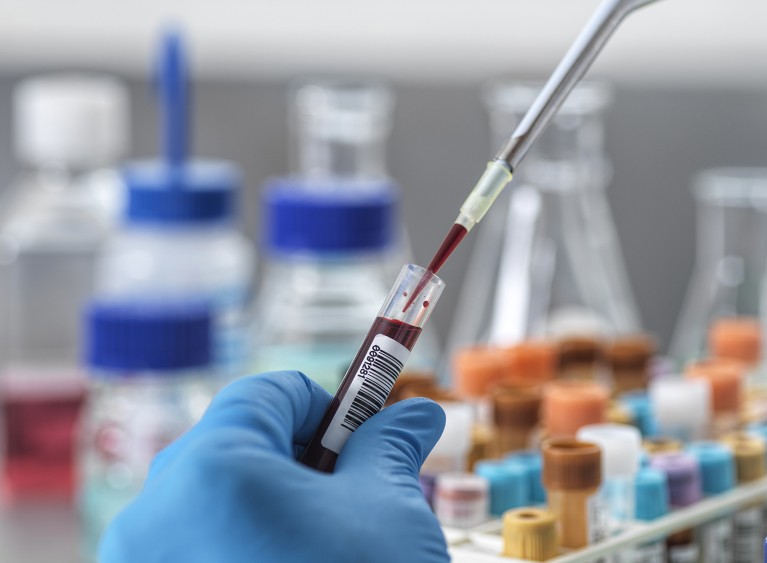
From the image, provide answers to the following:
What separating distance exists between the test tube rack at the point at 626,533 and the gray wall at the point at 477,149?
1060 mm

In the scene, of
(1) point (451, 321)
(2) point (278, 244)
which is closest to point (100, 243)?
(2) point (278, 244)

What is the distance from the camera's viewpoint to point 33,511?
1145 millimetres

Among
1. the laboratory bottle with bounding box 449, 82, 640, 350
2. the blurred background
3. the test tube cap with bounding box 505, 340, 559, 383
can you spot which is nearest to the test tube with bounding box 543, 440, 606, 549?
the test tube cap with bounding box 505, 340, 559, 383

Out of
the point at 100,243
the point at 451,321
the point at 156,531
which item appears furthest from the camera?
the point at 451,321

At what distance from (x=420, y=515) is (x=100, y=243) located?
0.91 metres

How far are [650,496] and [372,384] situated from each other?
19cm

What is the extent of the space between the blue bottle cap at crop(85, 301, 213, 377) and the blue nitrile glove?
1.40 ft

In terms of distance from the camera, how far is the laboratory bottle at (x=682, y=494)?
66 cm

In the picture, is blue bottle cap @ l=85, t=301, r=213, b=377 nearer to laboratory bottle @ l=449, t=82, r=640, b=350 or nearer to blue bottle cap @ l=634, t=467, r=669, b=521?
laboratory bottle @ l=449, t=82, r=640, b=350

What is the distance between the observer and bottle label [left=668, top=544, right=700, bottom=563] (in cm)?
66

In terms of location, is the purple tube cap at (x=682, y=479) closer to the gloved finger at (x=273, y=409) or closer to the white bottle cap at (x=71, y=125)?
the gloved finger at (x=273, y=409)

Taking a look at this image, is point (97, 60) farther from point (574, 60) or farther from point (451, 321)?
point (574, 60)

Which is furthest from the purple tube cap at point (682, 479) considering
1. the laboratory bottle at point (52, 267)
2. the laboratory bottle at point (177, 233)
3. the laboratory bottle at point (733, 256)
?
the laboratory bottle at point (52, 267)

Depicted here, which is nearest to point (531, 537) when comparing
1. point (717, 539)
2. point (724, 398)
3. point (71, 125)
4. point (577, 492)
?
point (577, 492)
